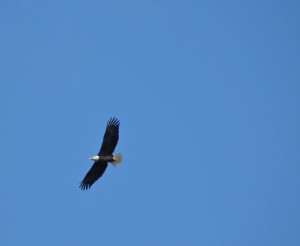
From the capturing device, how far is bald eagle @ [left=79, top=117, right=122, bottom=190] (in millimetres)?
36344

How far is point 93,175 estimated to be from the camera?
123 ft

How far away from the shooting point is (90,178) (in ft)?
124

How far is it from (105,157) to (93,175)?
1.20 meters

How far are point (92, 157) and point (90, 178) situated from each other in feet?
3.72

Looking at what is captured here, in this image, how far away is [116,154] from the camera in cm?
3709

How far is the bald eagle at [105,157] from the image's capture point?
3634 centimetres

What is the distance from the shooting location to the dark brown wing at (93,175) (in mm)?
37344

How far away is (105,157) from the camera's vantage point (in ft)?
121

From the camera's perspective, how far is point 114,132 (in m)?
36.3

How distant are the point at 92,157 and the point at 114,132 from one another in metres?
1.70

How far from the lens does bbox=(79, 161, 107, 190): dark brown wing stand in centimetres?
3734

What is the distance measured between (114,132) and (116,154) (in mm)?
1263
